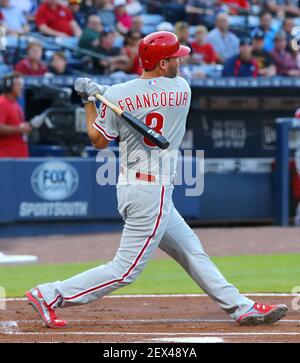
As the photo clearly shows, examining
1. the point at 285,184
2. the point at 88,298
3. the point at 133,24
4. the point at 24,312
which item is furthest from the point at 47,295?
the point at 133,24

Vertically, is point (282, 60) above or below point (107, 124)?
above

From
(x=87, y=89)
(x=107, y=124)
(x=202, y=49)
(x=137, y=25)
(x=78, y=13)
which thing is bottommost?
(x=107, y=124)

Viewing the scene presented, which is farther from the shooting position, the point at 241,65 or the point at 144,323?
the point at 241,65

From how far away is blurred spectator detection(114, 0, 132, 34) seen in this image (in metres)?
15.0

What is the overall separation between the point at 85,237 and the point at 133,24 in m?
3.61

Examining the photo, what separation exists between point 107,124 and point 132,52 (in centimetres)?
768

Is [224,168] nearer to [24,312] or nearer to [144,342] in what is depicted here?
[24,312]

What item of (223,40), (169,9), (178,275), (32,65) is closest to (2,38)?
(32,65)

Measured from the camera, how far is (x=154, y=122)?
601 centimetres

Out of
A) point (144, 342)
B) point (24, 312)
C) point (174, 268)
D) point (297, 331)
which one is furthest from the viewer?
point (174, 268)

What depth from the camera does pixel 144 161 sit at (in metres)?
6.04

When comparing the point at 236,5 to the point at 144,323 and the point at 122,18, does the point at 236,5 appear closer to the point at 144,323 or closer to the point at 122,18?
the point at 122,18

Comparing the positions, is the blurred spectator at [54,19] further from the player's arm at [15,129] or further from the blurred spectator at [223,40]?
the player's arm at [15,129]

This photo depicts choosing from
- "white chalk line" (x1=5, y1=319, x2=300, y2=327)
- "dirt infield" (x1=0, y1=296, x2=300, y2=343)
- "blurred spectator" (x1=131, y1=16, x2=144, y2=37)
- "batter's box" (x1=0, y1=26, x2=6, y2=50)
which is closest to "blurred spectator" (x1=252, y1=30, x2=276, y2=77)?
"blurred spectator" (x1=131, y1=16, x2=144, y2=37)
